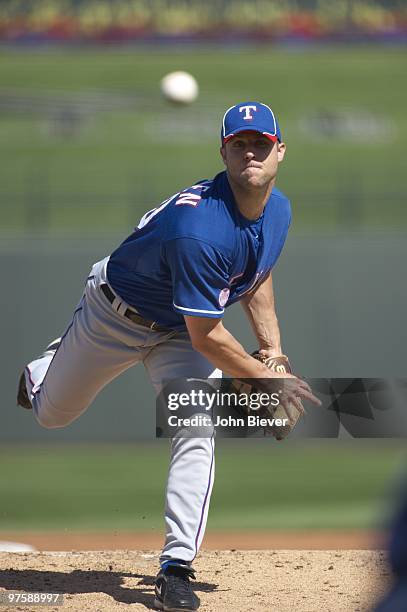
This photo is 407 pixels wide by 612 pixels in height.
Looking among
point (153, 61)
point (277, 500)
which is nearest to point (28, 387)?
point (277, 500)

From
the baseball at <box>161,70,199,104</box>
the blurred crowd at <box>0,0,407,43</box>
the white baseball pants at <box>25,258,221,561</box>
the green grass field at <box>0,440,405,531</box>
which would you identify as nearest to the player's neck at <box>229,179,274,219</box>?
the white baseball pants at <box>25,258,221,561</box>

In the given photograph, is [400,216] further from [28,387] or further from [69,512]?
[28,387]

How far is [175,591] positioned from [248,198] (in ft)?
4.08

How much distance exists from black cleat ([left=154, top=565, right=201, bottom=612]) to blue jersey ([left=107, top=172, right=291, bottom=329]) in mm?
789

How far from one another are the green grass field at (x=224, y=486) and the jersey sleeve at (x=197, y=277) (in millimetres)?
2286

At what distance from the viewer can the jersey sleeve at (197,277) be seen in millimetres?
3168

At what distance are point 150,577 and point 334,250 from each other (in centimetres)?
519

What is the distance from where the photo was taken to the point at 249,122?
3.23m

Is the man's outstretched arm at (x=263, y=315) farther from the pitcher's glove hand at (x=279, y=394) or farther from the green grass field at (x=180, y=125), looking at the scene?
the green grass field at (x=180, y=125)

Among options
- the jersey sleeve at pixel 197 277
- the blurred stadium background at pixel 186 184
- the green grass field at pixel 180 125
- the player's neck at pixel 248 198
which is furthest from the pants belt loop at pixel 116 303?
the green grass field at pixel 180 125

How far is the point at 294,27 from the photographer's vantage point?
28.7 metres

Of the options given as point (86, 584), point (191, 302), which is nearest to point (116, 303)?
point (191, 302)

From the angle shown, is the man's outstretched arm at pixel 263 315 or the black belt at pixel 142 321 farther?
the man's outstretched arm at pixel 263 315

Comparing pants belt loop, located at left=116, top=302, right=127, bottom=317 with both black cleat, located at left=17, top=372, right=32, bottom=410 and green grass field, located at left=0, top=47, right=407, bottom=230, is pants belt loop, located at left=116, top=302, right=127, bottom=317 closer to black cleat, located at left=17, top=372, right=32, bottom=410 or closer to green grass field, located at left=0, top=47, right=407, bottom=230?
black cleat, located at left=17, top=372, right=32, bottom=410
